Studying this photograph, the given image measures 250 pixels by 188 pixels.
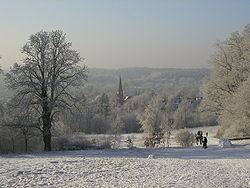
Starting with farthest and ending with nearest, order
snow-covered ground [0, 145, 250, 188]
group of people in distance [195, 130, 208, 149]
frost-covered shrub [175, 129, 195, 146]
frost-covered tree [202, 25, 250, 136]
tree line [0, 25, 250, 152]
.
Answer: frost-covered shrub [175, 129, 195, 146] → frost-covered tree [202, 25, 250, 136] → tree line [0, 25, 250, 152] → group of people in distance [195, 130, 208, 149] → snow-covered ground [0, 145, 250, 188]

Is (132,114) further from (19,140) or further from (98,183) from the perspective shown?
(98,183)

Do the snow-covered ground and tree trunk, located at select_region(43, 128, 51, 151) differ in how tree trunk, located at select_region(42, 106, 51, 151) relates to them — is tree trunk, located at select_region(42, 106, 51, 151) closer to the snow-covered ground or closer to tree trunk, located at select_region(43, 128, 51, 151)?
tree trunk, located at select_region(43, 128, 51, 151)

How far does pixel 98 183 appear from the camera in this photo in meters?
20.0

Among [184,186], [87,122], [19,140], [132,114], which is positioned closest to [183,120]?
[132,114]

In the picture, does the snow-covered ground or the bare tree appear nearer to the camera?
the snow-covered ground

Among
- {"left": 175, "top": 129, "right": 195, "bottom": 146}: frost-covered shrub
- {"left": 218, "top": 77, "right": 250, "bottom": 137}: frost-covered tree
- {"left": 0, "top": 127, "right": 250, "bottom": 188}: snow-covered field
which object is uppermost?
{"left": 218, "top": 77, "right": 250, "bottom": 137}: frost-covered tree

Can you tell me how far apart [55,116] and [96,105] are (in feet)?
379

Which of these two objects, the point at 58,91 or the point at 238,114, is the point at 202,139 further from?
the point at 58,91

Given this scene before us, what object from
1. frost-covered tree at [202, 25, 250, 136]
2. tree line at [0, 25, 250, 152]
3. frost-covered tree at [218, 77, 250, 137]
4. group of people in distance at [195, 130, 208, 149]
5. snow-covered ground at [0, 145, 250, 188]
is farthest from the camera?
frost-covered tree at [202, 25, 250, 136]

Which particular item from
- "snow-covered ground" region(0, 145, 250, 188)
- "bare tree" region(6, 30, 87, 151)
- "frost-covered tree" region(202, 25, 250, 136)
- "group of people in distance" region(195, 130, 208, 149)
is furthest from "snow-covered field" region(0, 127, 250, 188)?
"frost-covered tree" region(202, 25, 250, 136)

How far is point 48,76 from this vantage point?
43844mm

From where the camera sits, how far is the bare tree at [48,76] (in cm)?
4272

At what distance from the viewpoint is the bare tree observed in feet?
140

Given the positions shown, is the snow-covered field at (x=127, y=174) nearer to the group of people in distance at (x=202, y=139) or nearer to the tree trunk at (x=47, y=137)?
the group of people in distance at (x=202, y=139)
